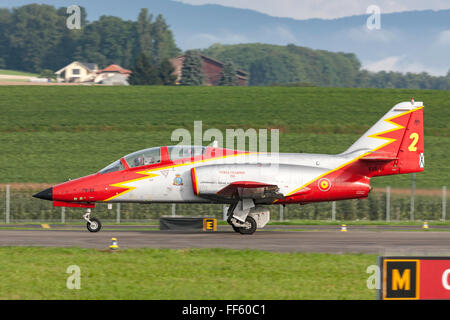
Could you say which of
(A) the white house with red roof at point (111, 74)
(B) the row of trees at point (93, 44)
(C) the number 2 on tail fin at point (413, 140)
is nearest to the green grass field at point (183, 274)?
(C) the number 2 on tail fin at point (413, 140)

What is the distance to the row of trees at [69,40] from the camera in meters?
154

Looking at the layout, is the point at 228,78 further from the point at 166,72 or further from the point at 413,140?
the point at 413,140

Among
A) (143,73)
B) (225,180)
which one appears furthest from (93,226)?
(143,73)

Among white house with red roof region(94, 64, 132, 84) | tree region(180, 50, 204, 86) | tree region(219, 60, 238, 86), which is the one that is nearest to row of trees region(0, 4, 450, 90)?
white house with red roof region(94, 64, 132, 84)

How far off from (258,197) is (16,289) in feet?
36.1

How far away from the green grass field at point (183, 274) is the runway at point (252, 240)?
1510 mm

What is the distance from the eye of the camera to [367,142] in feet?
75.4

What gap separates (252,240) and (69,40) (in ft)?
495

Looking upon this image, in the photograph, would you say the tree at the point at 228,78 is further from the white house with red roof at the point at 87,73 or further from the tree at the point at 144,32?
the tree at the point at 144,32

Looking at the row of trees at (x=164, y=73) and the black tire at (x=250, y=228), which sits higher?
the row of trees at (x=164, y=73)

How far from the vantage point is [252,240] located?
1944 cm
